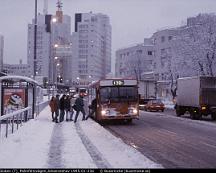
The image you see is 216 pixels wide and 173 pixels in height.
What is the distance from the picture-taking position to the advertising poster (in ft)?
86.1

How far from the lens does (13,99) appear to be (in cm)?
2644

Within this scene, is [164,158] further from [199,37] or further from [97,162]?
[199,37]

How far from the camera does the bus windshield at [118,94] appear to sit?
2917cm

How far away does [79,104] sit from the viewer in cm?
3088

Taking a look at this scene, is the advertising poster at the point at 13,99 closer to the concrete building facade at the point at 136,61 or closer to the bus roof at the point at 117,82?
the bus roof at the point at 117,82

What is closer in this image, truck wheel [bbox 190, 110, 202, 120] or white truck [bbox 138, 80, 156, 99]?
truck wheel [bbox 190, 110, 202, 120]

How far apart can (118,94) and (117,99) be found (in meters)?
0.32

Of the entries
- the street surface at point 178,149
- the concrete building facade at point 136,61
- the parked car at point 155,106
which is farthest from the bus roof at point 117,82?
the concrete building facade at point 136,61

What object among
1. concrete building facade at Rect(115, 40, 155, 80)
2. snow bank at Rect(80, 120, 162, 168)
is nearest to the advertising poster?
snow bank at Rect(80, 120, 162, 168)

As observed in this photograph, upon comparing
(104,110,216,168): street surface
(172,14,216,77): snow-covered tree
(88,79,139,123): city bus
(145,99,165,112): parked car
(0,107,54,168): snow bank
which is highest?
(172,14,216,77): snow-covered tree

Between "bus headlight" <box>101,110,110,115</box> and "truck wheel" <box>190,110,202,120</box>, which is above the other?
"bus headlight" <box>101,110,110,115</box>

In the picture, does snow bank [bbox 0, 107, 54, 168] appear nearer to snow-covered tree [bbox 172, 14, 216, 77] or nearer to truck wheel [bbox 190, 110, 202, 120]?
truck wheel [bbox 190, 110, 202, 120]

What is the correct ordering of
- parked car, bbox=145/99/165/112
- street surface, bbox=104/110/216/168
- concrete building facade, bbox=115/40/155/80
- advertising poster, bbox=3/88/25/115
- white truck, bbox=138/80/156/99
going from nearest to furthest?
street surface, bbox=104/110/216/168, advertising poster, bbox=3/88/25/115, parked car, bbox=145/99/165/112, white truck, bbox=138/80/156/99, concrete building facade, bbox=115/40/155/80

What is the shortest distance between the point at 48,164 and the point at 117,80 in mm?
17896
